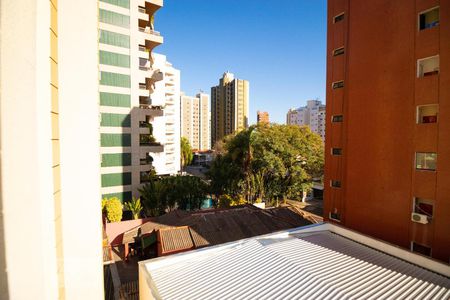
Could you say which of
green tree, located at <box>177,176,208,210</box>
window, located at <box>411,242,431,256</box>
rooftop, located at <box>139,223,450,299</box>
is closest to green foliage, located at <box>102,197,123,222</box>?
green tree, located at <box>177,176,208,210</box>

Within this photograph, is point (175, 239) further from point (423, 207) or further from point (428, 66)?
point (428, 66)

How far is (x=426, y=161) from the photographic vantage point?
10336 mm

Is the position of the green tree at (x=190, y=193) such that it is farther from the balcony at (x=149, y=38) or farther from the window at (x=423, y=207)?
the window at (x=423, y=207)

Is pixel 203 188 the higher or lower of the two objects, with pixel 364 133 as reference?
lower

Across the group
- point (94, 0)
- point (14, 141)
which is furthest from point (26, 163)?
point (94, 0)

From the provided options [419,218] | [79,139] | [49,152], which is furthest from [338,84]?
[49,152]

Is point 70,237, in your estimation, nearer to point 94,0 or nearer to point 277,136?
→ point 94,0

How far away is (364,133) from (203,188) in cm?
1960

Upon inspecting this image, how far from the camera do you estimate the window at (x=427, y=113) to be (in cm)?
1016

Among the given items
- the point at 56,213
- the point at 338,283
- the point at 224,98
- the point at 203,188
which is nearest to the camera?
the point at 56,213

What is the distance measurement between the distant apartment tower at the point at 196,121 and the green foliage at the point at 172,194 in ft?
211

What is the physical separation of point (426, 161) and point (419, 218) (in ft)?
8.03

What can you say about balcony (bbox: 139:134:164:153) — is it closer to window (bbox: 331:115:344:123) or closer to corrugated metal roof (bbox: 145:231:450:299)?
window (bbox: 331:115:344:123)

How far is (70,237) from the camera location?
3605mm
